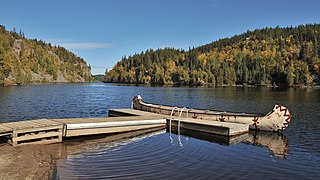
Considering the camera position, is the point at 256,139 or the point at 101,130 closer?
the point at 101,130

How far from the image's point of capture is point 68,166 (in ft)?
46.6

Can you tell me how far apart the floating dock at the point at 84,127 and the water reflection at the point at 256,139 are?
1.51 feet

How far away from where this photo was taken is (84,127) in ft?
68.8

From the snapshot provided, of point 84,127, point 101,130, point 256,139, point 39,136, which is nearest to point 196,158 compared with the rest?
point 256,139

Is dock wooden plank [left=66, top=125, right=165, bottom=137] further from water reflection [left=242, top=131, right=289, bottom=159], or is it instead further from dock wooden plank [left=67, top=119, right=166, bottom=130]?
water reflection [left=242, top=131, right=289, bottom=159]

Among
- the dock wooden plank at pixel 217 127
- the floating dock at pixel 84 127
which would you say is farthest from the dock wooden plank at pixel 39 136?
the dock wooden plank at pixel 217 127

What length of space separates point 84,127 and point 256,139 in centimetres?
1303

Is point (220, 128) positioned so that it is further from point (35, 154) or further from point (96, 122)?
point (35, 154)

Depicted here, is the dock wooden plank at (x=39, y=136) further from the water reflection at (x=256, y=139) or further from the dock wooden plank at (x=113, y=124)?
the water reflection at (x=256, y=139)

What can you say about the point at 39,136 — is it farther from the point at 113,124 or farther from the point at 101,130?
the point at 113,124

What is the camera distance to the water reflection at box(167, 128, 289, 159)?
1984cm

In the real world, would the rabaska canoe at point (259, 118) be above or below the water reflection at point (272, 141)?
above

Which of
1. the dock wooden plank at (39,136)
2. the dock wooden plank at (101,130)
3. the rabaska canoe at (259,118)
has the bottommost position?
the dock wooden plank at (101,130)

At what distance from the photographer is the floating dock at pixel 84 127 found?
57.3 ft
